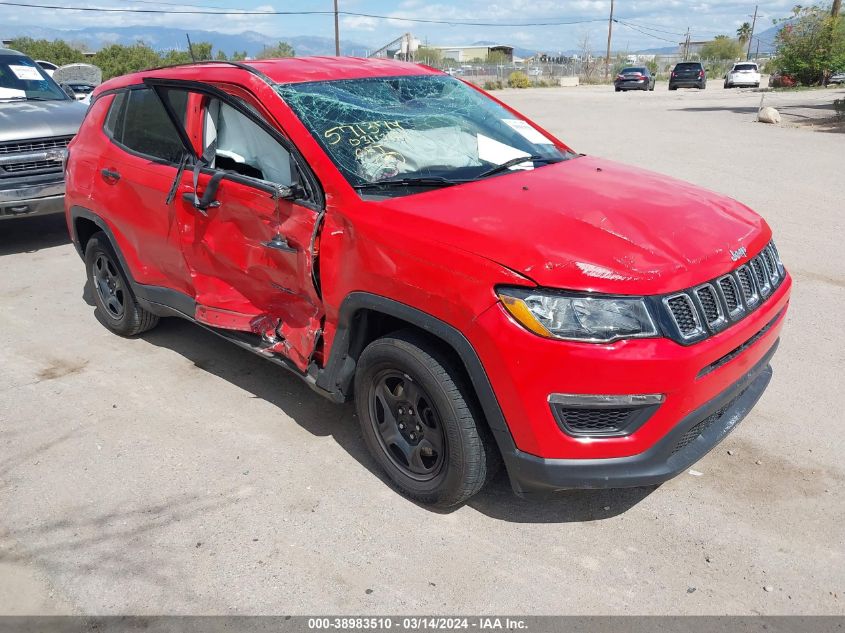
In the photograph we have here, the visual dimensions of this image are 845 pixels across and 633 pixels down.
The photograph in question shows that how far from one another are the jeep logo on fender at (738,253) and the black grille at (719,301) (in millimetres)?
50

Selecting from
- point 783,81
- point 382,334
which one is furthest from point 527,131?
point 783,81

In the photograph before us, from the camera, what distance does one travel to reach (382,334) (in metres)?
3.38

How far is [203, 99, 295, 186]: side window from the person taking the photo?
3.62 metres

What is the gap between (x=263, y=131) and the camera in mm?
3691

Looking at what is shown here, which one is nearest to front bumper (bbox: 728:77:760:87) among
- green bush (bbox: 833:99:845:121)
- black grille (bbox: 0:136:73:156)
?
Answer: green bush (bbox: 833:99:845:121)

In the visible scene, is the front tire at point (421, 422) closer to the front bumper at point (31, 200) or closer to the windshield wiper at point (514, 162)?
the windshield wiper at point (514, 162)

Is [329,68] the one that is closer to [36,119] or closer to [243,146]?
[243,146]

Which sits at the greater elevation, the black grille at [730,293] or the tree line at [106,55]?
the black grille at [730,293]

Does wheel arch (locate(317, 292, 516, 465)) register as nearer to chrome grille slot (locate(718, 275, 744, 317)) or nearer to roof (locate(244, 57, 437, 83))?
chrome grille slot (locate(718, 275, 744, 317))

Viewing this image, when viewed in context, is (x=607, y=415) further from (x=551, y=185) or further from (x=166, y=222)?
(x=166, y=222)

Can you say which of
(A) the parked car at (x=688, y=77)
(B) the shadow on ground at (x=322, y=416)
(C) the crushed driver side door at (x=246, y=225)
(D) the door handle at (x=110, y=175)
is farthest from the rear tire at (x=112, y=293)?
(A) the parked car at (x=688, y=77)

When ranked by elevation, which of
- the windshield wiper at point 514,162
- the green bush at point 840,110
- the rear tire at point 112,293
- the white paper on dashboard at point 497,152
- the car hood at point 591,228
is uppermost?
the white paper on dashboard at point 497,152

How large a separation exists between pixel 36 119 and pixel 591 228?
284 inches

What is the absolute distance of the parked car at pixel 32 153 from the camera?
24.2ft
